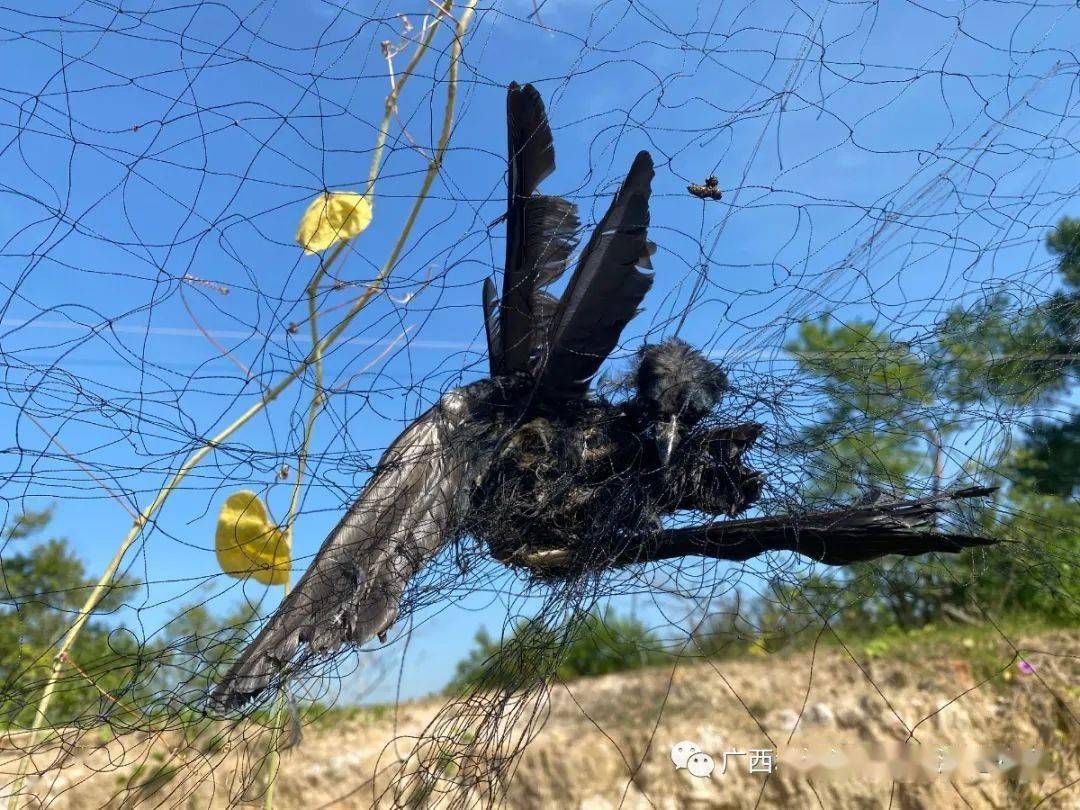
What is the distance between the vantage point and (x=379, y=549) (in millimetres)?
1060

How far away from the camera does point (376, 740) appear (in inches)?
161

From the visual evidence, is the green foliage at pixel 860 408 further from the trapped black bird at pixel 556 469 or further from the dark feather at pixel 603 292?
the dark feather at pixel 603 292

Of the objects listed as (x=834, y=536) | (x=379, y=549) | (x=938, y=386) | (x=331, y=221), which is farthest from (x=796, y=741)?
(x=331, y=221)

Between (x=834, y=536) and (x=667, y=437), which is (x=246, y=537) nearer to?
(x=667, y=437)

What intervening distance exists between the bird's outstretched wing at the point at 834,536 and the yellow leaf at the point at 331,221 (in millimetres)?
683

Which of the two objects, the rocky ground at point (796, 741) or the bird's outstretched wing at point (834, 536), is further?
the rocky ground at point (796, 741)

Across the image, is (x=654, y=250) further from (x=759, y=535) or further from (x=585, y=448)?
(x=759, y=535)

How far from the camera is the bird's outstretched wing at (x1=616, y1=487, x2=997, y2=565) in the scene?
3.15 feet

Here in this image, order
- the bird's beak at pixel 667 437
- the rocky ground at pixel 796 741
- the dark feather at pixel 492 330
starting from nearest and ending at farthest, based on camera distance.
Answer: the bird's beak at pixel 667 437
the dark feather at pixel 492 330
the rocky ground at pixel 796 741

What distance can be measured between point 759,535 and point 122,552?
1.10m

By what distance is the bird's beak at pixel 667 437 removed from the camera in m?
1.08

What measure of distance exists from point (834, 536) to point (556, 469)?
15.2 inches

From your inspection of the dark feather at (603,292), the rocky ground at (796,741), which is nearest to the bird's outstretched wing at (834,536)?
the dark feather at (603,292)

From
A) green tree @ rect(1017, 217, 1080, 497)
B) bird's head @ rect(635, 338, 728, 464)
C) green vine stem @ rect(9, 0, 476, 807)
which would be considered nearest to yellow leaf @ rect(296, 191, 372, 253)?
green vine stem @ rect(9, 0, 476, 807)
